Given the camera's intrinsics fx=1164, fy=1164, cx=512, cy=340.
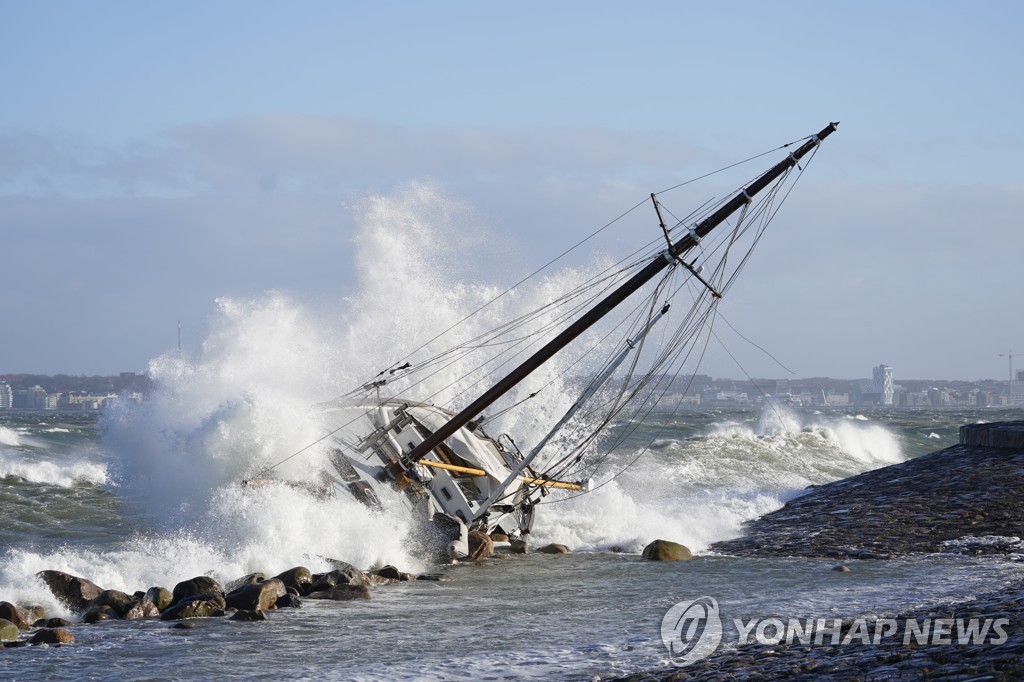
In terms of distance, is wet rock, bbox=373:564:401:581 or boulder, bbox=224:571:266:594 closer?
boulder, bbox=224:571:266:594

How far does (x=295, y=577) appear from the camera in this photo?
19953 millimetres

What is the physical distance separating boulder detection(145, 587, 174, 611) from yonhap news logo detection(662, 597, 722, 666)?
7.84m

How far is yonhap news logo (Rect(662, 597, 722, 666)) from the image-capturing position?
547 inches

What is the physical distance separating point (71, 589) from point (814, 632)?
1151cm

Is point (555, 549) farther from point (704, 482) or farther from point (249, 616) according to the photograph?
point (704, 482)

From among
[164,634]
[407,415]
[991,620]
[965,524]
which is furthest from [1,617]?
[965,524]

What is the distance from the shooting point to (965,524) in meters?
25.0

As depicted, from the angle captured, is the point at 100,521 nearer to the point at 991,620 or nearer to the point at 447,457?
the point at 447,457

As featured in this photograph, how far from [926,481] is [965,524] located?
756cm

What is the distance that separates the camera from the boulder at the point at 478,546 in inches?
984

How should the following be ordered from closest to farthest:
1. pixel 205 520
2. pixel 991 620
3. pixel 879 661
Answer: pixel 879 661
pixel 991 620
pixel 205 520

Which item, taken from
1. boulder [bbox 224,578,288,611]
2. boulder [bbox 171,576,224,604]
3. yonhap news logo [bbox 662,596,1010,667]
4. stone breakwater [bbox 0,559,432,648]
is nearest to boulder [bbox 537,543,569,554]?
stone breakwater [bbox 0,559,432,648]

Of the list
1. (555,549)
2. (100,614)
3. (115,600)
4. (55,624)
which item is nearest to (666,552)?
(555,549)

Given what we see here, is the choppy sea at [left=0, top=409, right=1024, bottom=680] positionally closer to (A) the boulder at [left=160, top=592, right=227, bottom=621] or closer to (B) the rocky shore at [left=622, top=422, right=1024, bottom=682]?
(A) the boulder at [left=160, top=592, right=227, bottom=621]
